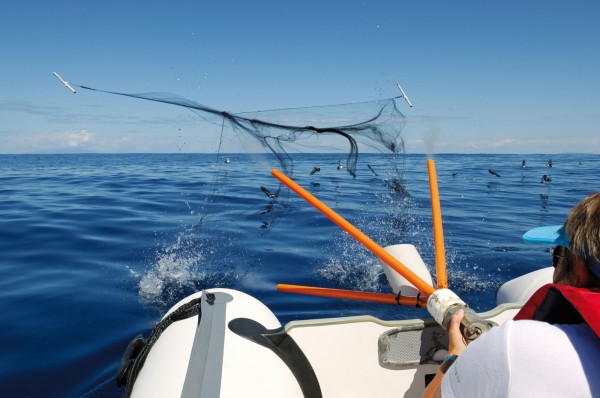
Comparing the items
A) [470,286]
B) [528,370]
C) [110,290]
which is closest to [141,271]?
[110,290]

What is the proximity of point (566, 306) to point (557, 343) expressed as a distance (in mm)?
267

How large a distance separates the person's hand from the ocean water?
3.34 metres

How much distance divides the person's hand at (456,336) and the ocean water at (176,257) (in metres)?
3.34

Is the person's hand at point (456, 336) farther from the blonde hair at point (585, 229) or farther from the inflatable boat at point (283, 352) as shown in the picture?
the blonde hair at point (585, 229)

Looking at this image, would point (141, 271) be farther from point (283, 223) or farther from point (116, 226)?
point (283, 223)

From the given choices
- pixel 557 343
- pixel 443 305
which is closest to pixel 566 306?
pixel 557 343

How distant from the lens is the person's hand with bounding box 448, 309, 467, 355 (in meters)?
2.60

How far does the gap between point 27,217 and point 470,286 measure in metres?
11.3

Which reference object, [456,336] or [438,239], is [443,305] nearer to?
[456,336]

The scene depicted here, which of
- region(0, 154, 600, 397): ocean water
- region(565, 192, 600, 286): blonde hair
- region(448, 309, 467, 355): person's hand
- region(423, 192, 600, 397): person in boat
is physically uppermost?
region(565, 192, 600, 286): blonde hair

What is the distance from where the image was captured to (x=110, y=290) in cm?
721

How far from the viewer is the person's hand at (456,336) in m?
2.60

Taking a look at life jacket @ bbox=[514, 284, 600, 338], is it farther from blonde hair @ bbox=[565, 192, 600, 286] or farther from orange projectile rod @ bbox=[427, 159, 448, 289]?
orange projectile rod @ bbox=[427, 159, 448, 289]

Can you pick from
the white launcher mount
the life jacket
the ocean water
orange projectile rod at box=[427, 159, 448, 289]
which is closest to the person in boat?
the life jacket
